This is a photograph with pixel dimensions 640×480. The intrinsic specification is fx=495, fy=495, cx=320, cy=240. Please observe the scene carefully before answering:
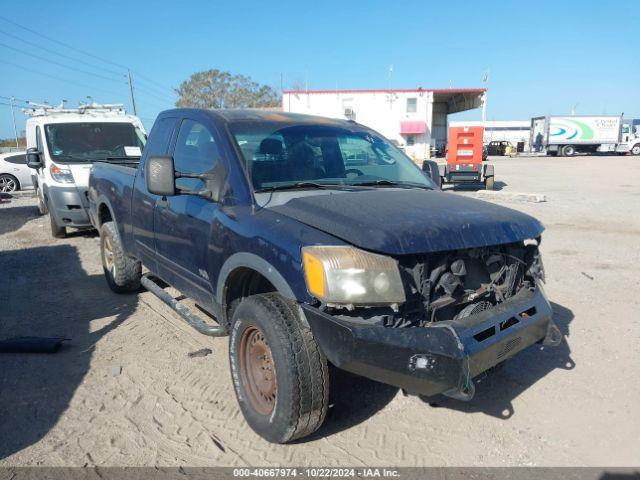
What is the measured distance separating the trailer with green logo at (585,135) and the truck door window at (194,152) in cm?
4845

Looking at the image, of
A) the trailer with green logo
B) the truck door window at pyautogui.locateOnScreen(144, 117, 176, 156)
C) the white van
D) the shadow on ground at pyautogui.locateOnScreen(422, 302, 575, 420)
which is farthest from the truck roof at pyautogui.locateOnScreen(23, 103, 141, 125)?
the trailer with green logo

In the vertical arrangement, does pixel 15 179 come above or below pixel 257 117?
below

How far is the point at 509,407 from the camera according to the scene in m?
3.39

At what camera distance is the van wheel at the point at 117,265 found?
5.37 metres

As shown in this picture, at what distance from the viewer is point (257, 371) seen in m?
3.06

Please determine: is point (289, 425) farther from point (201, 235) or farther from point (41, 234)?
point (41, 234)

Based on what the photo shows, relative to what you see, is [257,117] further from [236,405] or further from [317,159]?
[236,405]

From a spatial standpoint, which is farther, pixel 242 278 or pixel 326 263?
pixel 242 278

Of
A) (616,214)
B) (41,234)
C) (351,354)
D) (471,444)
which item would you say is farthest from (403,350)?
(616,214)

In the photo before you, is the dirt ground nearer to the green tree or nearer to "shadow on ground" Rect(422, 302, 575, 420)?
"shadow on ground" Rect(422, 302, 575, 420)

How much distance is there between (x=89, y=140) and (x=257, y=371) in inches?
298

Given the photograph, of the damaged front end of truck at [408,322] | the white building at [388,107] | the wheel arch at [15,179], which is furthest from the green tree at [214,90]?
the damaged front end of truck at [408,322]

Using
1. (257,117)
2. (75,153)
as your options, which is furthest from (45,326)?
(75,153)

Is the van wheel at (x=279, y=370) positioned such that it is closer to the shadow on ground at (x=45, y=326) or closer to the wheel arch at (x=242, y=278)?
the wheel arch at (x=242, y=278)
